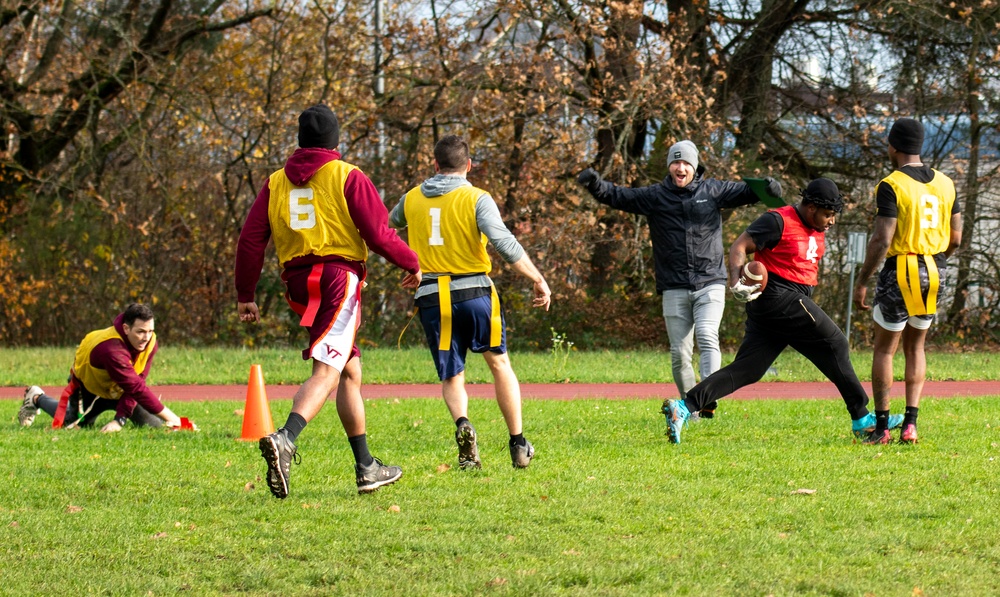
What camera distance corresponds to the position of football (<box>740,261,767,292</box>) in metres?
7.30

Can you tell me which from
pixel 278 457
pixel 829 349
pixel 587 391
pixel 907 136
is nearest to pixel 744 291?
pixel 829 349

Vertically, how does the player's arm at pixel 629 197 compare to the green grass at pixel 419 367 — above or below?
above

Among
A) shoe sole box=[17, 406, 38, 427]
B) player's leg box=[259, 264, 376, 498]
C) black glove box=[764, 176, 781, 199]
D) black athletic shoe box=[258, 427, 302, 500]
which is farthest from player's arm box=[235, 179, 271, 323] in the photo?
shoe sole box=[17, 406, 38, 427]

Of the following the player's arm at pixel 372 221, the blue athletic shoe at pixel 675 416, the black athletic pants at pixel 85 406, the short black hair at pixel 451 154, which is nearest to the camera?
the player's arm at pixel 372 221

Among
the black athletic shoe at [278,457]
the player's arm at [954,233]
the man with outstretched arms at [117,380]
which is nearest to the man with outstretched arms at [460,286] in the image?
the black athletic shoe at [278,457]

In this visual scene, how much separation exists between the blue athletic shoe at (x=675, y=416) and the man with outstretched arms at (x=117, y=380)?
3938 millimetres

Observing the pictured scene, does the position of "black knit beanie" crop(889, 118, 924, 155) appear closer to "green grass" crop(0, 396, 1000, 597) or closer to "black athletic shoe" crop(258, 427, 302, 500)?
"green grass" crop(0, 396, 1000, 597)

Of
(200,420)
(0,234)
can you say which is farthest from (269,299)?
(200,420)

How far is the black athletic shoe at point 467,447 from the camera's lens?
656cm

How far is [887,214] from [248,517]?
412cm

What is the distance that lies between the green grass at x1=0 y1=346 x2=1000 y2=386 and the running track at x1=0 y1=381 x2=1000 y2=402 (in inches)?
18.7

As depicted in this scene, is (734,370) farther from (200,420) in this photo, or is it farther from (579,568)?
(200,420)

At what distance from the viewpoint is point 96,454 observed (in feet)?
25.6

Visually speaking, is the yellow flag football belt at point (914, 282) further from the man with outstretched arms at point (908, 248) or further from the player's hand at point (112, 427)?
the player's hand at point (112, 427)
